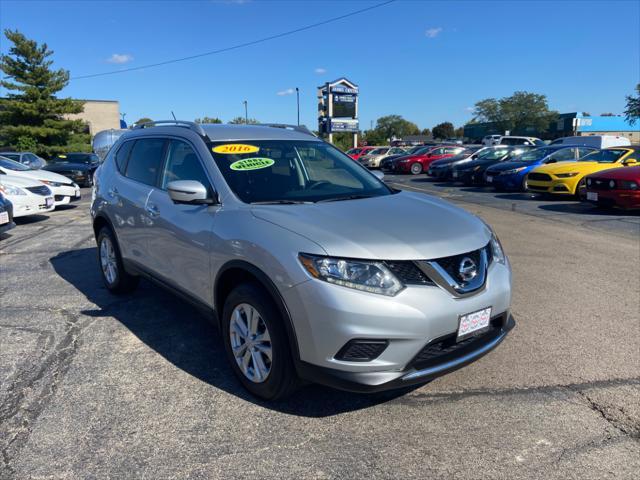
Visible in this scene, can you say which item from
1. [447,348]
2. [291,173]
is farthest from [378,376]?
[291,173]

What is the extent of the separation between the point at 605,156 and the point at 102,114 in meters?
59.0

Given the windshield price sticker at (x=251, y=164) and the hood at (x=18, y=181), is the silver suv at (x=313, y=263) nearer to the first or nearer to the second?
the windshield price sticker at (x=251, y=164)

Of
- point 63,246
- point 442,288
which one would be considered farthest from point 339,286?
point 63,246

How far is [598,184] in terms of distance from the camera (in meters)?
11.4

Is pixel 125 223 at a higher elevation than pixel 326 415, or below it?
higher

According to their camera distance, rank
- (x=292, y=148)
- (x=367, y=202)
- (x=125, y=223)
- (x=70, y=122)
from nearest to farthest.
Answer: (x=367, y=202) → (x=292, y=148) → (x=125, y=223) → (x=70, y=122)

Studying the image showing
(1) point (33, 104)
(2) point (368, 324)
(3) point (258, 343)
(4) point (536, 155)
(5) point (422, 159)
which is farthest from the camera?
(1) point (33, 104)

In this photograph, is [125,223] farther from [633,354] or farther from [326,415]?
[633,354]

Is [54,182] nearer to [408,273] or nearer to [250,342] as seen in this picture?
[250,342]

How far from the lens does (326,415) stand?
301 centimetres

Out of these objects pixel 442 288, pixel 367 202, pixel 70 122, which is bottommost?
pixel 442 288

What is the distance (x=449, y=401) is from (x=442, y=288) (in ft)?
2.97

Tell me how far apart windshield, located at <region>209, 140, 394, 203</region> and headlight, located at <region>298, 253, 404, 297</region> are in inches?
35.2

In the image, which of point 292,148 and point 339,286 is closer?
point 339,286
